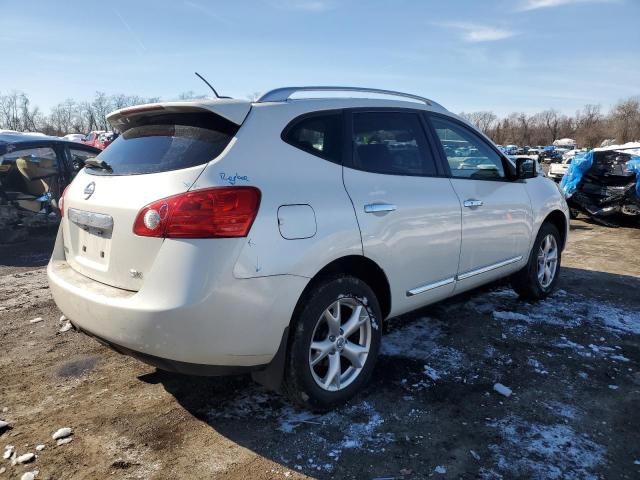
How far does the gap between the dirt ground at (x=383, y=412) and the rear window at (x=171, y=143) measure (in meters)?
1.43

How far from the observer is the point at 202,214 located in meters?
2.33

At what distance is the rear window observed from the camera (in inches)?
99.4

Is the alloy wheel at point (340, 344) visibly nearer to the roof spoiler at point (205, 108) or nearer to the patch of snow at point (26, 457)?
the roof spoiler at point (205, 108)

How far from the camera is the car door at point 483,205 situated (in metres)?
3.79

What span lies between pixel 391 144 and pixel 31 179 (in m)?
6.37

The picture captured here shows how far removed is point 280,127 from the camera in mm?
2697

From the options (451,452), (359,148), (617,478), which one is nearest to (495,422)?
(451,452)

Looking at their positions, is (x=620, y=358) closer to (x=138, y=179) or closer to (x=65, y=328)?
(x=138, y=179)

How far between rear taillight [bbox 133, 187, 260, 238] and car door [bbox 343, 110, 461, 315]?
0.76 m

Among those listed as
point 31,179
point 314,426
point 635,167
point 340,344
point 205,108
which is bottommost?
point 314,426

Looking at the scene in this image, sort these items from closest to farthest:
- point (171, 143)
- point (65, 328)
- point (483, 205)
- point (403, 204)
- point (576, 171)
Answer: point (171, 143), point (403, 204), point (483, 205), point (65, 328), point (576, 171)

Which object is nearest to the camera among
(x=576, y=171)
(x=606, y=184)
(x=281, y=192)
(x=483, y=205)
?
(x=281, y=192)

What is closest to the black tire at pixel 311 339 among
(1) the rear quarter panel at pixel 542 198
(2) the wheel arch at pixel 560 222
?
(1) the rear quarter panel at pixel 542 198

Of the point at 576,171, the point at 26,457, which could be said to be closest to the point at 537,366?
the point at 26,457
